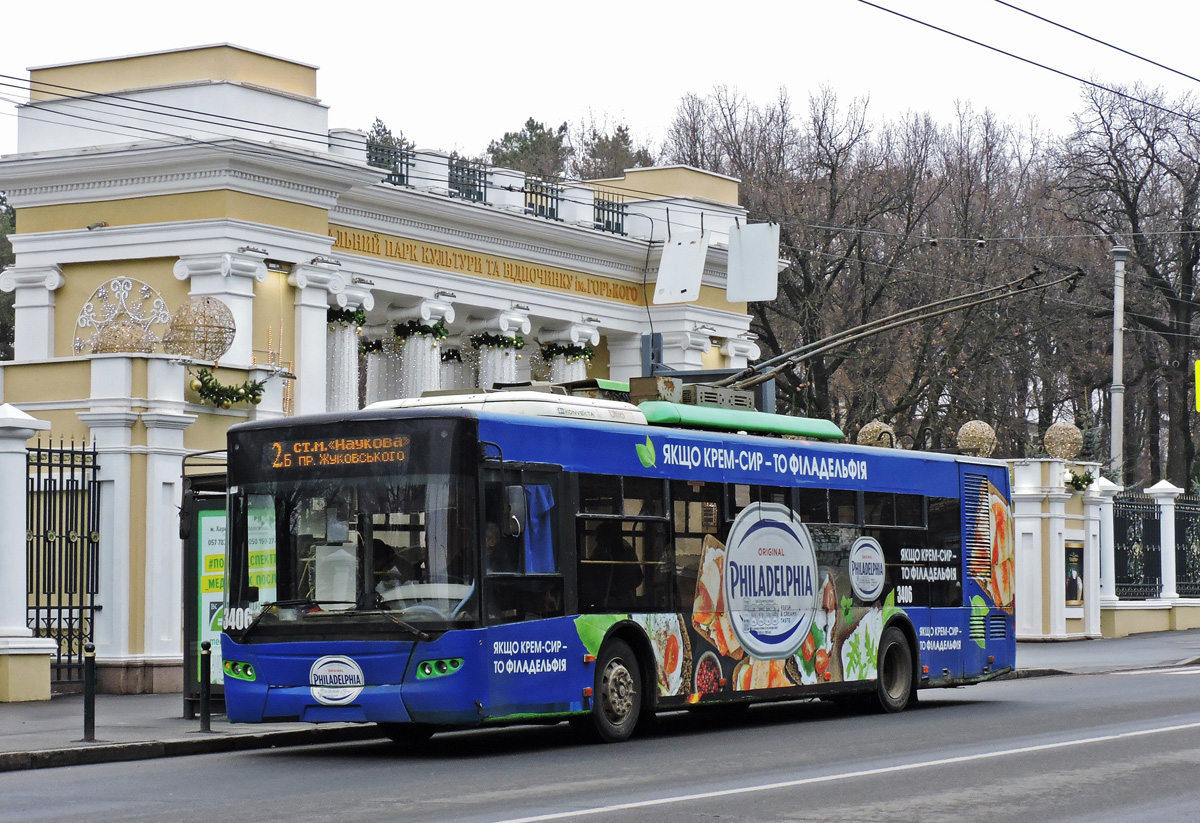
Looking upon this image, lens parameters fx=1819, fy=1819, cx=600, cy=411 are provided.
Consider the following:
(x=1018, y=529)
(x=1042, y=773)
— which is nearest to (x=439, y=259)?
(x=1018, y=529)

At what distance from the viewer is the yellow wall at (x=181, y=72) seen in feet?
94.6

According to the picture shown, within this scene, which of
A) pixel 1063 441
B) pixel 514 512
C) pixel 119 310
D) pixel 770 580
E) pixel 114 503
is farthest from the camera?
pixel 1063 441

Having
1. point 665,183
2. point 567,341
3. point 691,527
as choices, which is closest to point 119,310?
point 567,341

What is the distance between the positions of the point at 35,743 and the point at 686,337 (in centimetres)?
2583

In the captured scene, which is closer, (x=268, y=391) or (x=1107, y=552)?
(x=268, y=391)

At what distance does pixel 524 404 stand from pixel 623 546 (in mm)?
1614

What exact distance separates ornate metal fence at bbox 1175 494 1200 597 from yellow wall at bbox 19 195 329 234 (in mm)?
19899

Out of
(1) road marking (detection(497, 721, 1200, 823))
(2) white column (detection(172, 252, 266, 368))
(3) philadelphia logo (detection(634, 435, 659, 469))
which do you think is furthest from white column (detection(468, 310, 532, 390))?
(1) road marking (detection(497, 721, 1200, 823))

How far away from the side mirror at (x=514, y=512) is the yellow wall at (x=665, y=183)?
25247mm

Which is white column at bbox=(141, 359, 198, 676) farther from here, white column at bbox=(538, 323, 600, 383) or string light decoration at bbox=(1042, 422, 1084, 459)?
string light decoration at bbox=(1042, 422, 1084, 459)

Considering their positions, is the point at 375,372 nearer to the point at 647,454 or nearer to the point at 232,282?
the point at 232,282

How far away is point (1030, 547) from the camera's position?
34.5 metres

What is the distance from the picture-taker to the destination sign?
14.7 meters

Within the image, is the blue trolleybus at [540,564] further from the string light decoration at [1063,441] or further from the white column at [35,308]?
the string light decoration at [1063,441]
